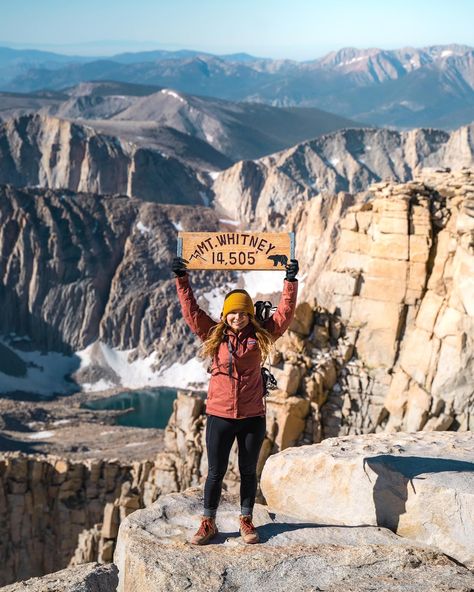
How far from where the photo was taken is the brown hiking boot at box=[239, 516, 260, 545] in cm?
993

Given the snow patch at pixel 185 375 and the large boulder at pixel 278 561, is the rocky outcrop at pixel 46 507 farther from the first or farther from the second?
the snow patch at pixel 185 375

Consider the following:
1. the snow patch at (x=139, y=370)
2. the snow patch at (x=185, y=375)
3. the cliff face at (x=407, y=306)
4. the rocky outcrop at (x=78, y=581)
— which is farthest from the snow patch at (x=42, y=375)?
the rocky outcrop at (x=78, y=581)

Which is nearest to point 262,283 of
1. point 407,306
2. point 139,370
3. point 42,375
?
point 139,370

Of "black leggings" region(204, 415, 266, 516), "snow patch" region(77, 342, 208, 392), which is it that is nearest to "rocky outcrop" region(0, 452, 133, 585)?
"black leggings" region(204, 415, 266, 516)

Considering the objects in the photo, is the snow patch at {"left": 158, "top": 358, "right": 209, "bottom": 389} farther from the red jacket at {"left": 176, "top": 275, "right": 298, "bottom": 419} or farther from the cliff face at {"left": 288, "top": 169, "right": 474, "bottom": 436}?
the red jacket at {"left": 176, "top": 275, "right": 298, "bottom": 419}

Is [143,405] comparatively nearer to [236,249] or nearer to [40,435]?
[40,435]

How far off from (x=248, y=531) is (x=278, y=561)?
2.92 feet

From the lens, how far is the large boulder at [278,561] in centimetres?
883

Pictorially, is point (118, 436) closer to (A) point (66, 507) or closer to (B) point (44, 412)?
(B) point (44, 412)

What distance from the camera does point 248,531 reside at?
397 inches

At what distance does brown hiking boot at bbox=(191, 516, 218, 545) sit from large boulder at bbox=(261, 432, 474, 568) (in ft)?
5.15

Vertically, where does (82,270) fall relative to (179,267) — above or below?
below

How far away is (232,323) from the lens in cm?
1051

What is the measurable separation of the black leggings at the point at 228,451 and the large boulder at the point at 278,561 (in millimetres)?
426
